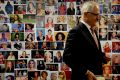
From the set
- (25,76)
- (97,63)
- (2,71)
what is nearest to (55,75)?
(25,76)

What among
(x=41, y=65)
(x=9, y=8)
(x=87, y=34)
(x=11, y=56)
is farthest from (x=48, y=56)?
(x=87, y=34)

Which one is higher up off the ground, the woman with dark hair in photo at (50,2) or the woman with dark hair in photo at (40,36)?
the woman with dark hair in photo at (50,2)

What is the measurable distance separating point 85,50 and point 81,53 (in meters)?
0.03

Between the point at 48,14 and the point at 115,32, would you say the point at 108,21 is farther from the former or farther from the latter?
the point at 48,14

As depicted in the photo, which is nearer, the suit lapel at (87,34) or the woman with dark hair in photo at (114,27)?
the suit lapel at (87,34)

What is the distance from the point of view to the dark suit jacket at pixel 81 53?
1696mm

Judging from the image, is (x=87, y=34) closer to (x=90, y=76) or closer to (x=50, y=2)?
(x=90, y=76)

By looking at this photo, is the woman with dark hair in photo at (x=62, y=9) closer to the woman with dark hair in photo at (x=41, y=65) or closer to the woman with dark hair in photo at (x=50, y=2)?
the woman with dark hair in photo at (x=50, y=2)

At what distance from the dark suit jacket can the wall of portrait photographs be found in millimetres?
845

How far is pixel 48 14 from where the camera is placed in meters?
2.62

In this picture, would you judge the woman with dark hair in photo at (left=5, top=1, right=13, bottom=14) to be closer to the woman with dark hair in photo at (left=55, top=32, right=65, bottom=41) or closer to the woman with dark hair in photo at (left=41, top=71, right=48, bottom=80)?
the woman with dark hair in photo at (left=55, top=32, right=65, bottom=41)

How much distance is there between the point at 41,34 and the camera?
2631mm

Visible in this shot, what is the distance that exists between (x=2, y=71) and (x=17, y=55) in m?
0.20

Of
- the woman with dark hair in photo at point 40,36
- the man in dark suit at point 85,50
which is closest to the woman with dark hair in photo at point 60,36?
the woman with dark hair in photo at point 40,36
